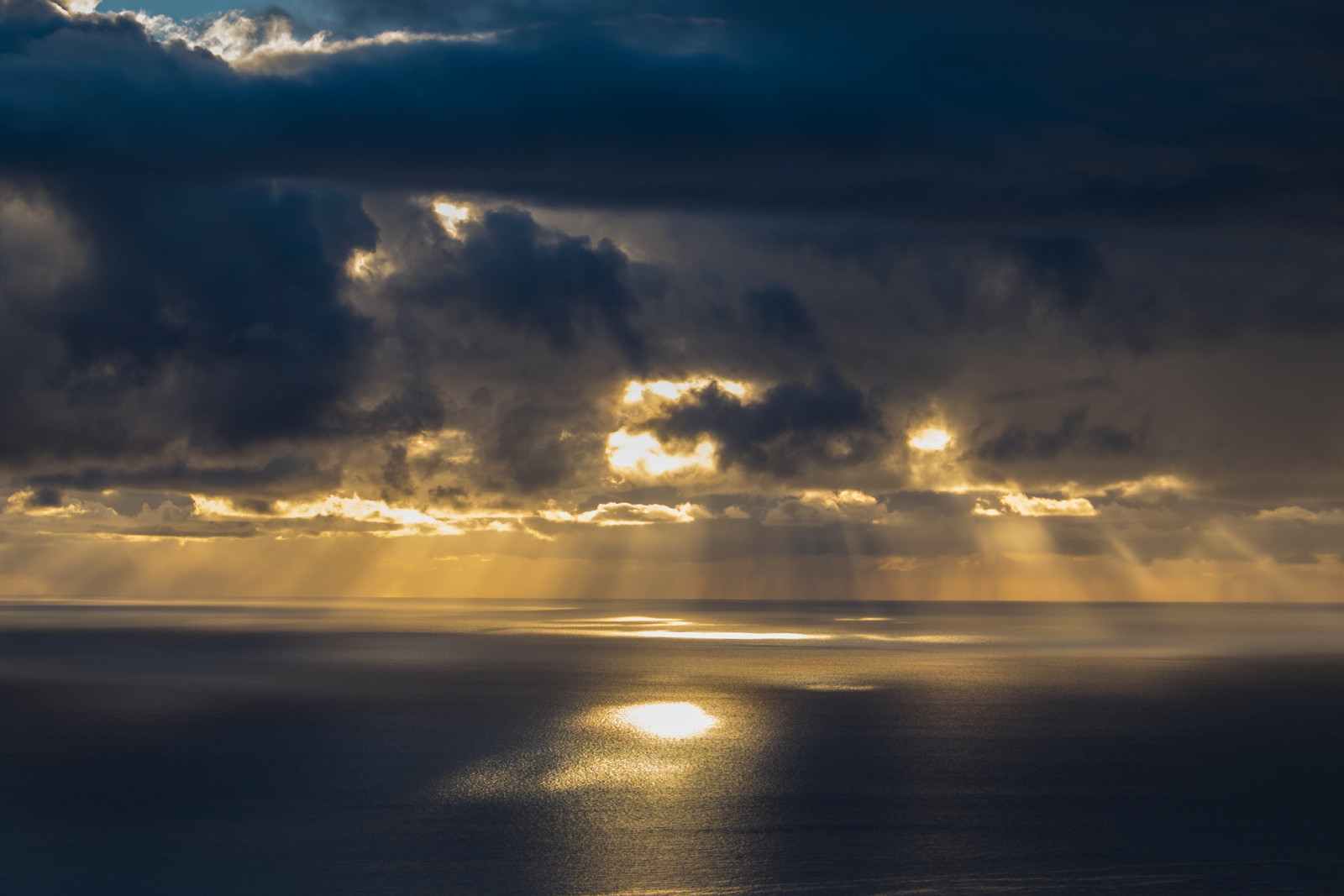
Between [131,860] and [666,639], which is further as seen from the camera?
[666,639]

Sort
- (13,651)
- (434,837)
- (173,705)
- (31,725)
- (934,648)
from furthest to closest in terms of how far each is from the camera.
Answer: (934,648) < (13,651) < (173,705) < (31,725) < (434,837)

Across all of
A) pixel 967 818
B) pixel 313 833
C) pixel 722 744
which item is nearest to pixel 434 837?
pixel 313 833

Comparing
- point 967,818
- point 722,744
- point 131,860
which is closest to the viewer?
point 131,860

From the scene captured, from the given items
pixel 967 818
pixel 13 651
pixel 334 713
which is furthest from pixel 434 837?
pixel 13 651

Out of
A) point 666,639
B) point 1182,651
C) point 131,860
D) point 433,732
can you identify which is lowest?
point 131,860

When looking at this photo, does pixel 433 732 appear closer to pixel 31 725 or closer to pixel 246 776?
pixel 246 776

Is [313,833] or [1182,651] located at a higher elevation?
[1182,651]

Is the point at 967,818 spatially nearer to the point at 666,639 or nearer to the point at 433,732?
the point at 433,732
